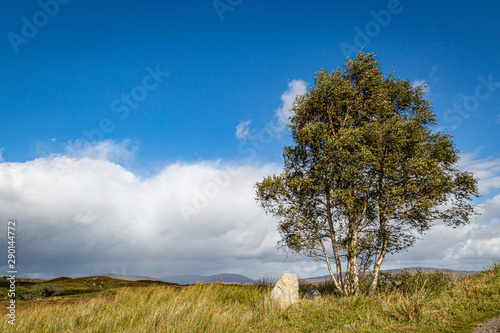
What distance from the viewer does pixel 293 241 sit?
17547 mm

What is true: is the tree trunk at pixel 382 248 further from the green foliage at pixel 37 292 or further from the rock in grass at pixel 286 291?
the green foliage at pixel 37 292

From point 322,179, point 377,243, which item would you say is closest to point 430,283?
point 377,243

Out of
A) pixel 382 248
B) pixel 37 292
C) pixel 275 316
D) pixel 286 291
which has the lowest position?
pixel 37 292

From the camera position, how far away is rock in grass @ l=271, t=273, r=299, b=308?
543 inches

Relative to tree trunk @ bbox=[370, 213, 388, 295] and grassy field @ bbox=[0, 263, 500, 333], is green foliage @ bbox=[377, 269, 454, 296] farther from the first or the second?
grassy field @ bbox=[0, 263, 500, 333]

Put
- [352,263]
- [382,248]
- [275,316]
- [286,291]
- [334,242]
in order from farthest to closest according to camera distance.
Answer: [382,248], [334,242], [352,263], [286,291], [275,316]

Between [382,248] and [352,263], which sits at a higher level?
[382,248]

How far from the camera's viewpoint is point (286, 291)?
565 inches

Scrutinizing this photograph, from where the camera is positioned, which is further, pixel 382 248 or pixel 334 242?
pixel 382 248

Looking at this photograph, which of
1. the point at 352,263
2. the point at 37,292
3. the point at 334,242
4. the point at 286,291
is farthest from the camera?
the point at 37,292

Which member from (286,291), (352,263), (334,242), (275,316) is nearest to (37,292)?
(286,291)

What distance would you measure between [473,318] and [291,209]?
1050 centimetres

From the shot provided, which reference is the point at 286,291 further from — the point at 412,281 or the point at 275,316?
the point at 412,281

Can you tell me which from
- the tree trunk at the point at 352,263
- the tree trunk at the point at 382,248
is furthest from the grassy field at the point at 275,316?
the tree trunk at the point at 382,248
